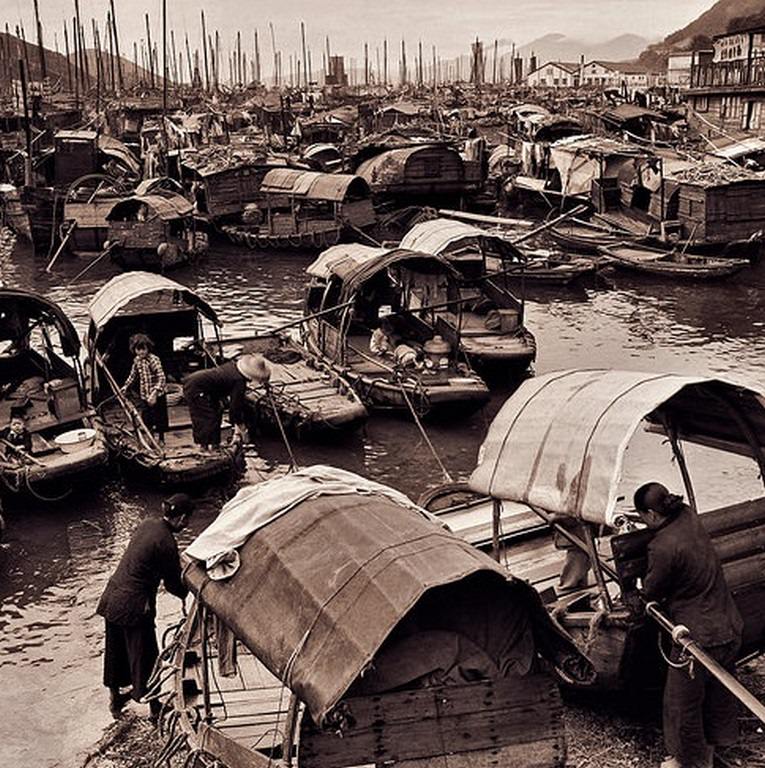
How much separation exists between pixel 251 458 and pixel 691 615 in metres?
9.77

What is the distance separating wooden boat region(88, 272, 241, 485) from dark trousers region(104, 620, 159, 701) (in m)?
4.76

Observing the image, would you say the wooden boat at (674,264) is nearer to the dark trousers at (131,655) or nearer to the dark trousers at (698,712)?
the dark trousers at (698,712)

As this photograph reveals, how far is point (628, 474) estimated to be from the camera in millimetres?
14477

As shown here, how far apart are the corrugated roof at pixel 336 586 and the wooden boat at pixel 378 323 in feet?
29.4

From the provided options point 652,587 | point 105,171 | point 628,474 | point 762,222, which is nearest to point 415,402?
point 628,474

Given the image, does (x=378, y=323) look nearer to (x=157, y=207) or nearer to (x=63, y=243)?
(x=157, y=207)

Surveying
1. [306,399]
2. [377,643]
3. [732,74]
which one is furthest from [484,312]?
[732,74]

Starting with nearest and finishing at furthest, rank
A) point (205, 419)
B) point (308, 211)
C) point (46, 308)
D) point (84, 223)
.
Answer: point (205, 419), point (46, 308), point (84, 223), point (308, 211)

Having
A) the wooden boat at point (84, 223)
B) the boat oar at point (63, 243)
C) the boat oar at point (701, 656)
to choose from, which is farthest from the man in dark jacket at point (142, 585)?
the wooden boat at point (84, 223)

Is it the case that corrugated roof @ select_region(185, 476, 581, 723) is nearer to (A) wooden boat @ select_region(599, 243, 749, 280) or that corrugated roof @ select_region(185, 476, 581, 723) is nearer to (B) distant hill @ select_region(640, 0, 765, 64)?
(A) wooden boat @ select_region(599, 243, 749, 280)

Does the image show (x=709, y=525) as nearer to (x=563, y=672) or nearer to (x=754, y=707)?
(x=563, y=672)

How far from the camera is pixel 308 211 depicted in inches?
1288

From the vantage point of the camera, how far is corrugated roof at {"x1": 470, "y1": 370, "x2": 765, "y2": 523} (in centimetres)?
723

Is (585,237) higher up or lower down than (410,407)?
higher up
